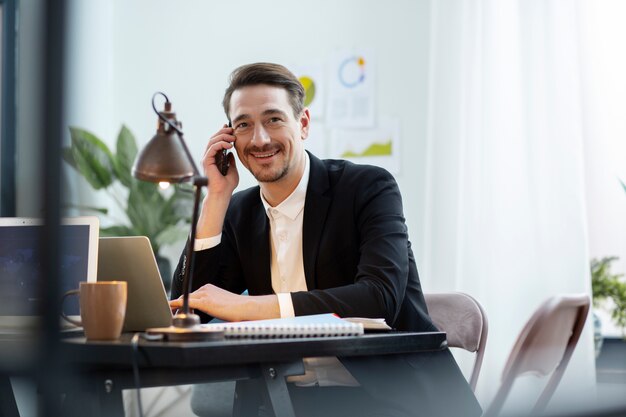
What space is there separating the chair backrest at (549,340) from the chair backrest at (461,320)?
0.10 meters

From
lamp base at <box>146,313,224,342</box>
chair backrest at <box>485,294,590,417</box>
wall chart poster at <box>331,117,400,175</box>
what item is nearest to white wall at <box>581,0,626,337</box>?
wall chart poster at <box>331,117,400,175</box>

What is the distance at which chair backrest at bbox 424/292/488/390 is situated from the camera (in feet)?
7.02

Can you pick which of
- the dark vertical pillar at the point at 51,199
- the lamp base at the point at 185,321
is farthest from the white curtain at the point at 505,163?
the dark vertical pillar at the point at 51,199

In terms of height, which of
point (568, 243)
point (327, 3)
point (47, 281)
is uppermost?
point (327, 3)

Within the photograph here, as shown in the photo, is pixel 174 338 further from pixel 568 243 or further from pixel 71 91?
pixel 568 243

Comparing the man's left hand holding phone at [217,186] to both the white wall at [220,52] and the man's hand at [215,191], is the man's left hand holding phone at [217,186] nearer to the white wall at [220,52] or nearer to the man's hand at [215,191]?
the man's hand at [215,191]

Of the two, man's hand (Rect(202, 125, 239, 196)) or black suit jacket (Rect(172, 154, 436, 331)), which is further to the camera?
man's hand (Rect(202, 125, 239, 196))

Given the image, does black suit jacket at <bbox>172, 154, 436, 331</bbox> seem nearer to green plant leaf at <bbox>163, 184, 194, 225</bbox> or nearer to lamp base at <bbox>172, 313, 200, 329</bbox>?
lamp base at <bbox>172, 313, 200, 329</bbox>

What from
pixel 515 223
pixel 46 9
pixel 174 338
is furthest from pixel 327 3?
pixel 46 9

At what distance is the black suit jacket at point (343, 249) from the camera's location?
5.67ft

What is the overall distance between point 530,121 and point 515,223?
446mm

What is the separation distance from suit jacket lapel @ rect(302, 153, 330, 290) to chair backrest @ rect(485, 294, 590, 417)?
0.53 meters

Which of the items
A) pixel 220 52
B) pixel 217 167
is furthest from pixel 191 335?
pixel 220 52

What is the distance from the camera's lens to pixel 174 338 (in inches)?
45.4
